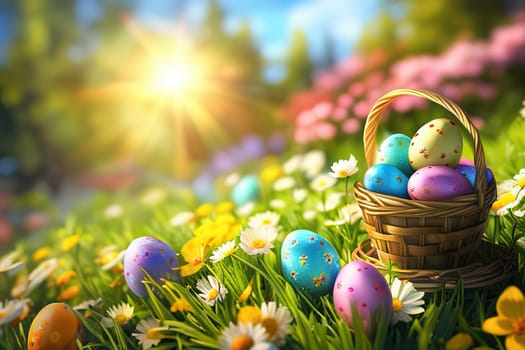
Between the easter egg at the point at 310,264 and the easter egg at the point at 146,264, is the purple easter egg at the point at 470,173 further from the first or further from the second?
the easter egg at the point at 146,264

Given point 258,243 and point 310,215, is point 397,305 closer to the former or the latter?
point 258,243

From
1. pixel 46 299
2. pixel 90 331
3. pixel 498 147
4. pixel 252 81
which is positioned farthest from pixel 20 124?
pixel 498 147

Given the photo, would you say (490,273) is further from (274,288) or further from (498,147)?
(498,147)

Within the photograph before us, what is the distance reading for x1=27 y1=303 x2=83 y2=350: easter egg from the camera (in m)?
1.16

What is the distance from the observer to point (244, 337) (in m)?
0.96

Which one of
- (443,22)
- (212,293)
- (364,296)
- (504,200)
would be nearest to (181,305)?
(212,293)

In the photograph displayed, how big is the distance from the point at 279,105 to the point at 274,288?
3.76 metres

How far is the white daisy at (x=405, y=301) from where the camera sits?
1.01 meters

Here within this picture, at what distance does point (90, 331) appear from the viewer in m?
1.22

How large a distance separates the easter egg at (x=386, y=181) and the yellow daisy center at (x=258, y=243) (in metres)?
0.28

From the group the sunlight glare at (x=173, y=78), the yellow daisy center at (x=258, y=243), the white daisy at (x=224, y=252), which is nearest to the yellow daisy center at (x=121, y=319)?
the white daisy at (x=224, y=252)

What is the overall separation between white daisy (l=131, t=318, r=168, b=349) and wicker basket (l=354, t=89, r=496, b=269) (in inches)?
20.6

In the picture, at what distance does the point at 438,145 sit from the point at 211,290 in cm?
62

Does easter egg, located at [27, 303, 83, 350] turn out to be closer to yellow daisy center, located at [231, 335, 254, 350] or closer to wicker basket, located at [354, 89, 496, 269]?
yellow daisy center, located at [231, 335, 254, 350]
